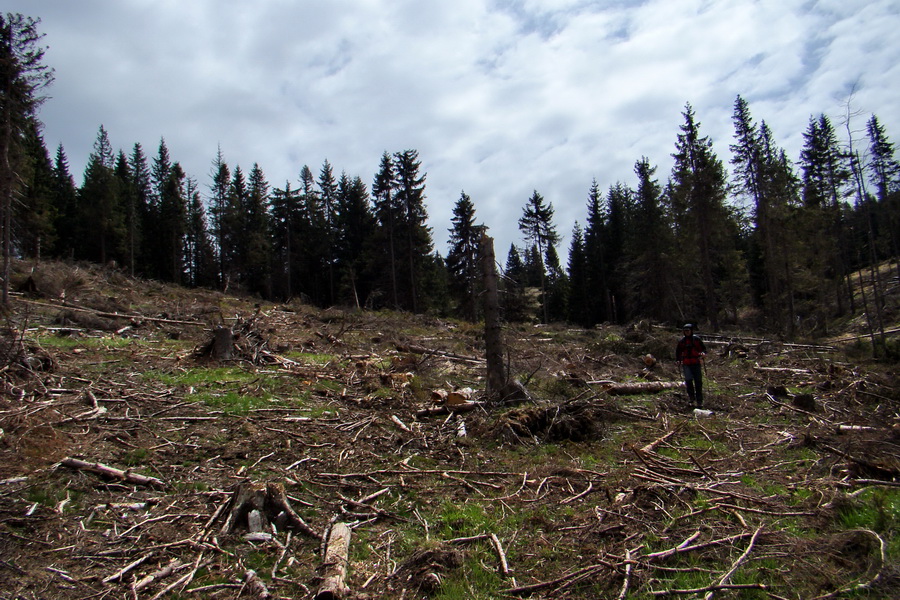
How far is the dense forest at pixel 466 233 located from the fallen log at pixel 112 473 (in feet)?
56.1

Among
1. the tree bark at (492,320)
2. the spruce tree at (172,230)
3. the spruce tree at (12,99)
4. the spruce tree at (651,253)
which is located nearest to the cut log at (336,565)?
the tree bark at (492,320)

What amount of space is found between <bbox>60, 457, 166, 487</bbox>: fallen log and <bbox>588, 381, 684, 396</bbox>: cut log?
29.4ft

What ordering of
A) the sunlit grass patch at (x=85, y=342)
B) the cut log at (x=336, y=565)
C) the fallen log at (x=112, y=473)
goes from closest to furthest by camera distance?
the cut log at (x=336, y=565)
the fallen log at (x=112, y=473)
the sunlit grass patch at (x=85, y=342)

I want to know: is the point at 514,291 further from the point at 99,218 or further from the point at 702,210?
the point at 99,218

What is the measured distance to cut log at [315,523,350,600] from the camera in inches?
139

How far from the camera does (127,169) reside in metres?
56.3

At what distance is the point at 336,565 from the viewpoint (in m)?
3.92

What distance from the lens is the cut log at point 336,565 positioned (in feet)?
11.6

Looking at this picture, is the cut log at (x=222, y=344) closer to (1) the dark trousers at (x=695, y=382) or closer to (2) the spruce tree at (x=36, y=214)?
(1) the dark trousers at (x=695, y=382)

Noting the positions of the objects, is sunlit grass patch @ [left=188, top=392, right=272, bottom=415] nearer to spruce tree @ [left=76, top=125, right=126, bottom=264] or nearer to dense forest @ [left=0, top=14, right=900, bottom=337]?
dense forest @ [left=0, top=14, right=900, bottom=337]

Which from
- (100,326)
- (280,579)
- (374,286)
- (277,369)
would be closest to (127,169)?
(374,286)

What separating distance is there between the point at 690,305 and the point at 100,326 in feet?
121

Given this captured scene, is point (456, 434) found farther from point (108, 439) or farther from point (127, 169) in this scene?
point (127, 169)

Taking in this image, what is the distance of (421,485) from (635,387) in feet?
24.3
